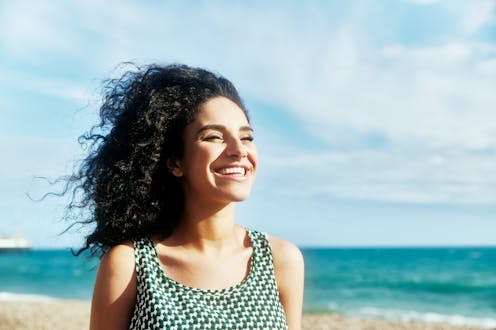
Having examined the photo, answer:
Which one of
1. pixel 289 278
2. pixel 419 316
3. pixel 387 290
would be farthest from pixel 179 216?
pixel 387 290

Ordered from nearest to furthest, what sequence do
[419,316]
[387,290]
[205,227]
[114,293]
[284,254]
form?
[114,293], [205,227], [284,254], [419,316], [387,290]

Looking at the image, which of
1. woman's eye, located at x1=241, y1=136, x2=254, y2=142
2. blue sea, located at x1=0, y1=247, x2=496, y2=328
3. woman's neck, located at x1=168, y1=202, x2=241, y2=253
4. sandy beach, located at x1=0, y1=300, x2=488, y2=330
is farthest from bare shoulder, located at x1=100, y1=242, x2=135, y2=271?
blue sea, located at x1=0, y1=247, x2=496, y2=328

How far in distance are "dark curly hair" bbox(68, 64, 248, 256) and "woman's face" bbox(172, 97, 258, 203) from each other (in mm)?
62

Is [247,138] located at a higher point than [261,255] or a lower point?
higher

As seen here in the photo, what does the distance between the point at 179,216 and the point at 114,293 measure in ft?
1.67

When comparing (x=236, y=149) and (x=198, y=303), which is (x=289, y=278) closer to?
(x=198, y=303)

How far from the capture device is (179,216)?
3033 mm

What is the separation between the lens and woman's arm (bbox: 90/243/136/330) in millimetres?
2711

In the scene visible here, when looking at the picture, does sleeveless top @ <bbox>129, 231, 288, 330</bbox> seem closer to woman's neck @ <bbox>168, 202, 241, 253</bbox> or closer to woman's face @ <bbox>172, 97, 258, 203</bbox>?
woman's neck @ <bbox>168, 202, 241, 253</bbox>

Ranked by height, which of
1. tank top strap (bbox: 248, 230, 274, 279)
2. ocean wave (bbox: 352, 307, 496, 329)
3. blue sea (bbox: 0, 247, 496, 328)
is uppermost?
blue sea (bbox: 0, 247, 496, 328)

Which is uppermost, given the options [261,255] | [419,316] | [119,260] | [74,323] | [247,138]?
[419,316]

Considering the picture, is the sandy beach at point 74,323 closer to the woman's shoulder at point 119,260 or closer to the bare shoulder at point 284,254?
the bare shoulder at point 284,254

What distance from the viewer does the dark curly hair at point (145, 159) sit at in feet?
9.59

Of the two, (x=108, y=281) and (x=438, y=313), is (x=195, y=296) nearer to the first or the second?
(x=108, y=281)
